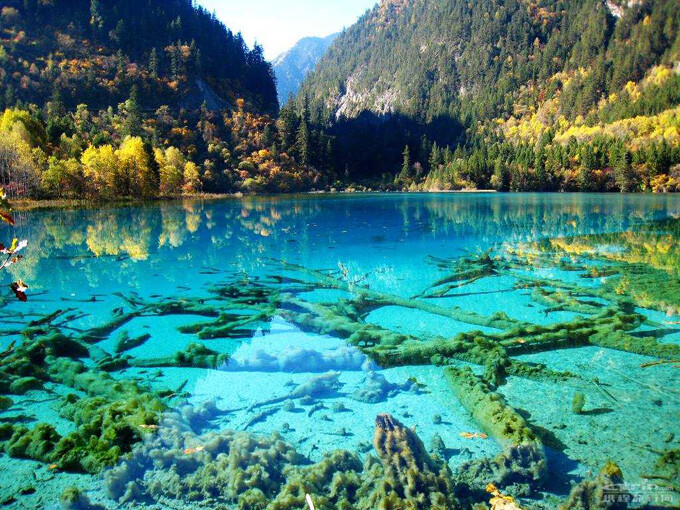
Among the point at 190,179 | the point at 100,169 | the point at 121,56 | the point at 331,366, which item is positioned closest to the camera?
the point at 331,366

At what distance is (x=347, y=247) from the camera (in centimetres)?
2117

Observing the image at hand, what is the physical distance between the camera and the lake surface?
4.78 m

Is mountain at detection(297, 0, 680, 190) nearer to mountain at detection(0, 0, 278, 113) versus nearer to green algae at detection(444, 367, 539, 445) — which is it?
mountain at detection(0, 0, 278, 113)

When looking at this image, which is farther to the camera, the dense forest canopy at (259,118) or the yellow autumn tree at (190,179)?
the yellow autumn tree at (190,179)

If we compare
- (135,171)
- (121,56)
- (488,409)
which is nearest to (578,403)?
(488,409)

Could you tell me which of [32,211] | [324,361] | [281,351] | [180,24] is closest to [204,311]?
[281,351]

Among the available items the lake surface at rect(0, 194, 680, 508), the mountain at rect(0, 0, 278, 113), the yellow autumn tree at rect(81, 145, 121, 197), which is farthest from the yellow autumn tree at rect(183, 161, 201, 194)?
the lake surface at rect(0, 194, 680, 508)

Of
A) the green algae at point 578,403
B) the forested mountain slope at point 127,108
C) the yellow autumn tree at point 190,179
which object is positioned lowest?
the green algae at point 578,403

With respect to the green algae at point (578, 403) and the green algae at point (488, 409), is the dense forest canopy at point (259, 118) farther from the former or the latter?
the green algae at point (578, 403)

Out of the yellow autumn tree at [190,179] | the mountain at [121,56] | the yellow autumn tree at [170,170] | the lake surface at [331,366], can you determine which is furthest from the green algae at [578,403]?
the mountain at [121,56]

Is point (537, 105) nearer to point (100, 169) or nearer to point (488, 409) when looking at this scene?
point (100, 169)

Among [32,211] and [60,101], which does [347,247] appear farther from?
[60,101]

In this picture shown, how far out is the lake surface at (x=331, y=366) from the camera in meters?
4.78

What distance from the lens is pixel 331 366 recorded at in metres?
7.52
